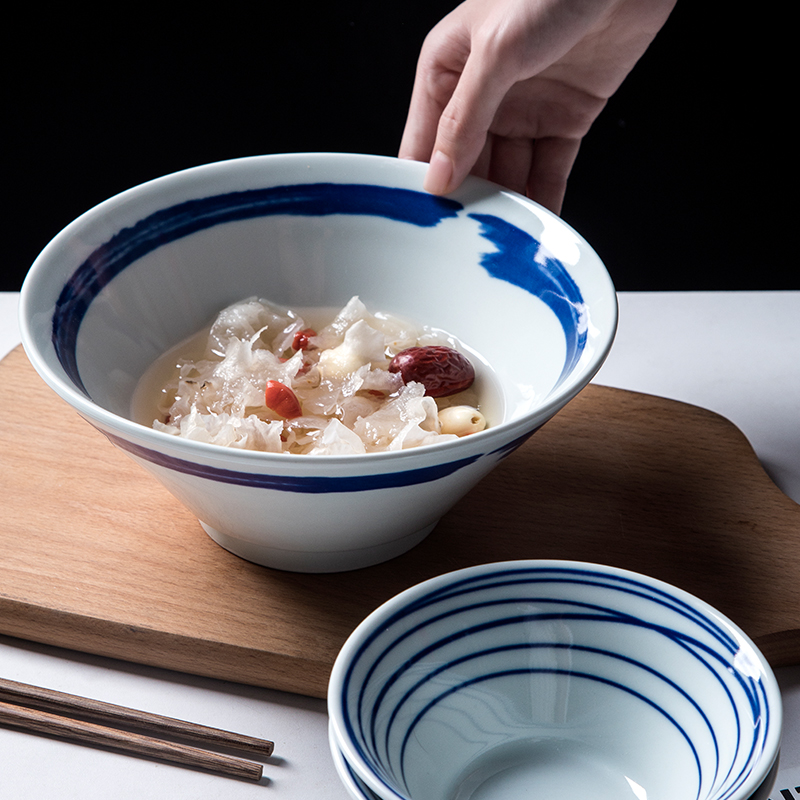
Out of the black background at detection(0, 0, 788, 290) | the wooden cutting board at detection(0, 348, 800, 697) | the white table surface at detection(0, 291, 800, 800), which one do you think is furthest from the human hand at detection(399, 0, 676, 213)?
the black background at detection(0, 0, 788, 290)

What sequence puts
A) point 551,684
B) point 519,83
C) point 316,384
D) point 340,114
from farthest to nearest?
1. point 340,114
2. point 519,83
3. point 316,384
4. point 551,684

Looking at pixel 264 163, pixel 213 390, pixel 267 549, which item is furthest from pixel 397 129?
pixel 267 549

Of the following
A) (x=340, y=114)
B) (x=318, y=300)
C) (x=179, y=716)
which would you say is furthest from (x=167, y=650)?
(x=340, y=114)

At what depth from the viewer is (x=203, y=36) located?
2.02m

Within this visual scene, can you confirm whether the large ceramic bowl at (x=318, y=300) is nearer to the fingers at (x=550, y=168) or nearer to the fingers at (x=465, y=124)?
the fingers at (x=465, y=124)

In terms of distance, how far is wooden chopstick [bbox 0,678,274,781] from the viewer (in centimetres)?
74

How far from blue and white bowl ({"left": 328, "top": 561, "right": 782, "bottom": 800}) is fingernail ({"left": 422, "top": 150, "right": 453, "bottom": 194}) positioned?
0.53 metres

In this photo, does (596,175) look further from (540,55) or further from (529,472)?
(529,472)

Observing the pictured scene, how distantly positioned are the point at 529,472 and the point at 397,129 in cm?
136

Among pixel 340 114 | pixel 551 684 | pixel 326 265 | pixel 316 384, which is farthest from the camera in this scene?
pixel 340 114

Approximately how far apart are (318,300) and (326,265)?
47mm

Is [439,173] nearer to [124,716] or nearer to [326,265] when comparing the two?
[326,265]

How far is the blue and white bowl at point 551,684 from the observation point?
64 centimetres

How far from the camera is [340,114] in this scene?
214 cm
